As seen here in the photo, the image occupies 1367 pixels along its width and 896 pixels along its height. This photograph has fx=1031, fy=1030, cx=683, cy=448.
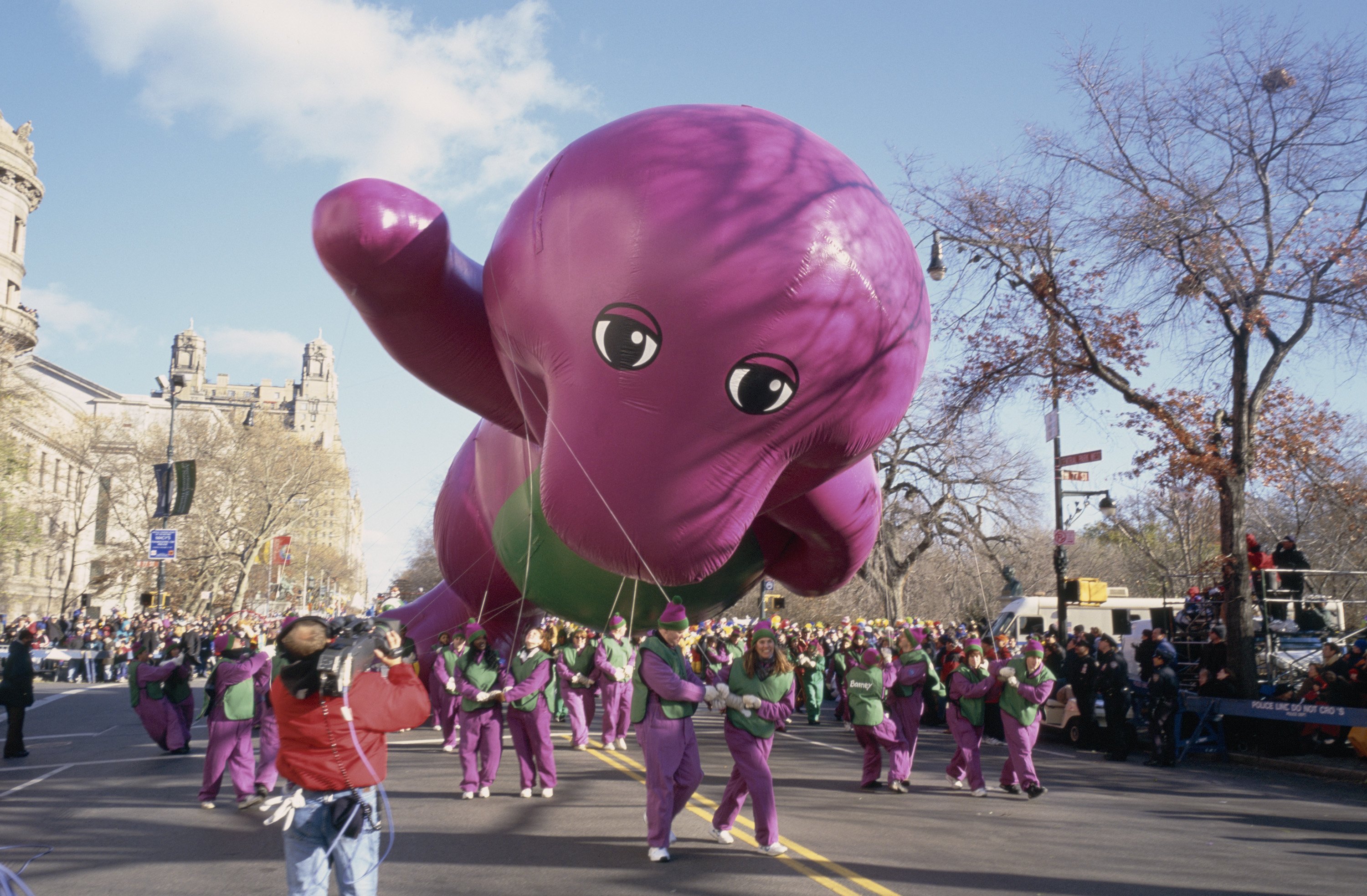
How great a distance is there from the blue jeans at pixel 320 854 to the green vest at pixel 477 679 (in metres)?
5.63

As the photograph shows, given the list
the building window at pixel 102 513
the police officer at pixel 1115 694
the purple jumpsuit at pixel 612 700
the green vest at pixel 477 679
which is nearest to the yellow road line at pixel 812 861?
the green vest at pixel 477 679

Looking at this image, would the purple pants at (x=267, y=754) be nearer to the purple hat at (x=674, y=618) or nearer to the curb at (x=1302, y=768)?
the purple hat at (x=674, y=618)

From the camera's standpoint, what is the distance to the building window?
44.4 meters

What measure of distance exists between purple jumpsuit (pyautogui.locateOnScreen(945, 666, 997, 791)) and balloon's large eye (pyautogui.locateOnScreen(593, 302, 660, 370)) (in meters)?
6.90

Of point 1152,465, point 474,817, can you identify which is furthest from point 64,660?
point 1152,465

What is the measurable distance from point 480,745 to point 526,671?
88cm

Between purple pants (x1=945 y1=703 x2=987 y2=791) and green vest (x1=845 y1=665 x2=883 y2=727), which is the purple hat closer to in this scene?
green vest (x1=845 y1=665 x2=883 y2=727)

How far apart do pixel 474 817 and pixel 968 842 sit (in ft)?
12.5

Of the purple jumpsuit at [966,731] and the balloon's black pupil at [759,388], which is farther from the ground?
the balloon's black pupil at [759,388]

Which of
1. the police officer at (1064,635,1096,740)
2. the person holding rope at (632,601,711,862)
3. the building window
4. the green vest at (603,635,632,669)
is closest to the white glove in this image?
the person holding rope at (632,601,711,862)

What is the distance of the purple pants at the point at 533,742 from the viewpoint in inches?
371

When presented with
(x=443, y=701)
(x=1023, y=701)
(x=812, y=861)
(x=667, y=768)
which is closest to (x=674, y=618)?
(x=667, y=768)

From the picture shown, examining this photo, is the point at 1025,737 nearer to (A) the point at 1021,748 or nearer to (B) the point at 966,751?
(A) the point at 1021,748

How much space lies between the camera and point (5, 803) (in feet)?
29.3
